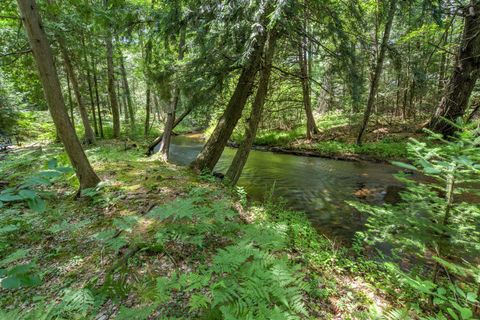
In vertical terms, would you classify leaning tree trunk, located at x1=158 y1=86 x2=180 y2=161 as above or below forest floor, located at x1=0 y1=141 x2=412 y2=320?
above

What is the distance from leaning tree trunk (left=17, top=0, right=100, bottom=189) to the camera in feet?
11.9

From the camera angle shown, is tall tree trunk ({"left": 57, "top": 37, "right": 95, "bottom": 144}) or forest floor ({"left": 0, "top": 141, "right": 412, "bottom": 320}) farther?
tall tree trunk ({"left": 57, "top": 37, "right": 95, "bottom": 144})

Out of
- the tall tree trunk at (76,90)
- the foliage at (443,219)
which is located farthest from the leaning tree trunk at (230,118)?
the tall tree trunk at (76,90)

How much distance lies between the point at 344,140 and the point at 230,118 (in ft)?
29.3

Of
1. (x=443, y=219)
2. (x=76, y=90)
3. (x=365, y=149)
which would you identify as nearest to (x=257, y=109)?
(x=443, y=219)

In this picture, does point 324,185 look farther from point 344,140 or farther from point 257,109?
point 344,140

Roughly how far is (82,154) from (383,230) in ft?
16.8

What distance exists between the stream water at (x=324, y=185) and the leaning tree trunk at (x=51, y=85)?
3809 millimetres

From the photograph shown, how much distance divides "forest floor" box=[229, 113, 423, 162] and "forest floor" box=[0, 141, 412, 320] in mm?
7543

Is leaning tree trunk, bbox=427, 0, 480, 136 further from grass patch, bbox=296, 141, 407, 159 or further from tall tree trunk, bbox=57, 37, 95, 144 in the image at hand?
tall tree trunk, bbox=57, 37, 95, 144

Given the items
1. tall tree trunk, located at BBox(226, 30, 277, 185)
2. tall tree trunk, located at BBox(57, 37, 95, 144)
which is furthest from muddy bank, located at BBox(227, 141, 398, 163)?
tall tree trunk, located at BBox(57, 37, 95, 144)

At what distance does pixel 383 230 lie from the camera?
2557 millimetres

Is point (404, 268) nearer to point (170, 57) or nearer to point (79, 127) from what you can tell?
point (170, 57)

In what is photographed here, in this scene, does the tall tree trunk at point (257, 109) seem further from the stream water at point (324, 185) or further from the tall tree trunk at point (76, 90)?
the tall tree trunk at point (76, 90)
